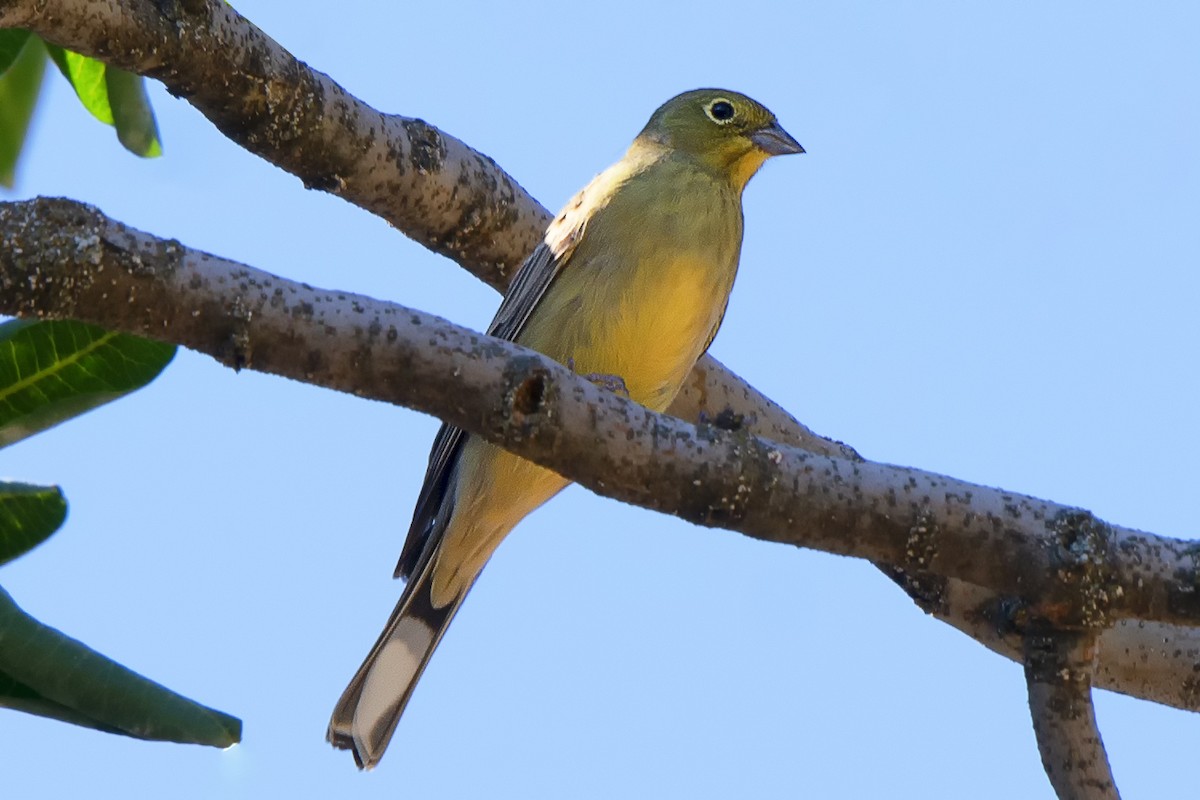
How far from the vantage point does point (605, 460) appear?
10.4 ft

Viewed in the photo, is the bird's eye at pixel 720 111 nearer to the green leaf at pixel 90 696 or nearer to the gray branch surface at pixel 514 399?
the gray branch surface at pixel 514 399

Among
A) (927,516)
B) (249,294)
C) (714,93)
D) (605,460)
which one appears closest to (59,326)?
(249,294)

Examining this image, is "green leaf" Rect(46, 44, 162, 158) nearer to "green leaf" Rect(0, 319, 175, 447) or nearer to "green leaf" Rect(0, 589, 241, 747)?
"green leaf" Rect(0, 319, 175, 447)

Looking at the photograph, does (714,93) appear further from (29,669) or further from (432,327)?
(29,669)

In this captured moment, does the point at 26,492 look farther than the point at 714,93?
No

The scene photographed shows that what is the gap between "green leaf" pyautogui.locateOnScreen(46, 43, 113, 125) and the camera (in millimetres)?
4840

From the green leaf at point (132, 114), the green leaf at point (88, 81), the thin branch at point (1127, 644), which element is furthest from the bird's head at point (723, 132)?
the green leaf at point (88, 81)

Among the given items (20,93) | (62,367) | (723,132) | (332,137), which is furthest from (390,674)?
(723,132)

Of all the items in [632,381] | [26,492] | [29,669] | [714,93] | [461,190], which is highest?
[714,93]

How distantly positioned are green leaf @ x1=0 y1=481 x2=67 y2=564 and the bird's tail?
6.03ft

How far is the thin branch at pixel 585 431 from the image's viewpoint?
9.18 ft

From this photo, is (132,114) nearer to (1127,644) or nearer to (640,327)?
(640,327)

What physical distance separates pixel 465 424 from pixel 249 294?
0.52 meters

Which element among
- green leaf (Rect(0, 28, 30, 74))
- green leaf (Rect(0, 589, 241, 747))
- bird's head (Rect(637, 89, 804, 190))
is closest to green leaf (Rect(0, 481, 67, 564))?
green leaf (Rect(0, 589, 241, 747))
